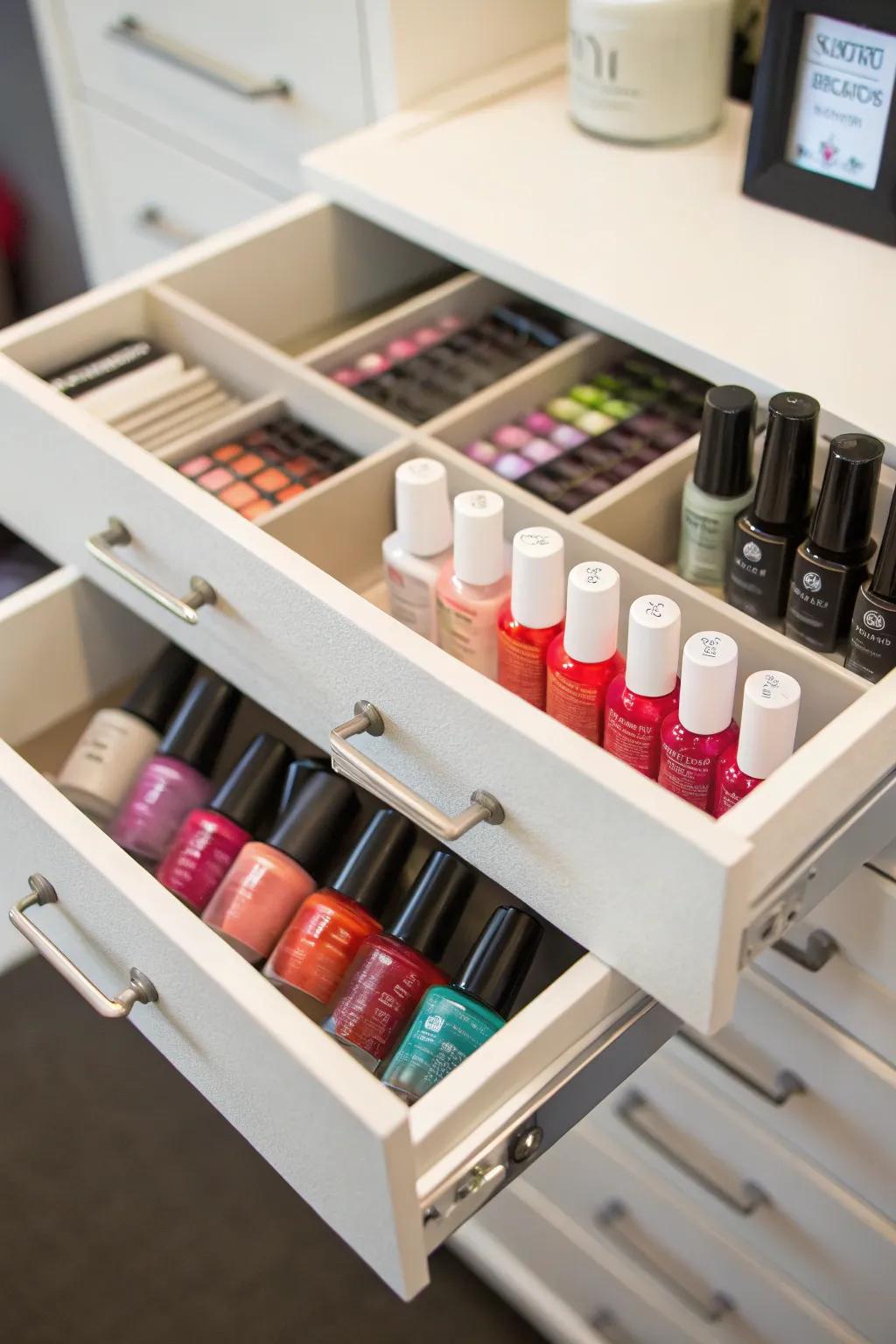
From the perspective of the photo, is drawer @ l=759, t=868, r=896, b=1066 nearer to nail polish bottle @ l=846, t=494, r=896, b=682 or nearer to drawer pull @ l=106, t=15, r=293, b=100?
nail polish bottle @ l=846, t=494, r=896, b=682

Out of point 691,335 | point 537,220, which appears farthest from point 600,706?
point 537,220

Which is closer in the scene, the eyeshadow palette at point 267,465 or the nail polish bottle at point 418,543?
the nail polish bottle at point 418,543

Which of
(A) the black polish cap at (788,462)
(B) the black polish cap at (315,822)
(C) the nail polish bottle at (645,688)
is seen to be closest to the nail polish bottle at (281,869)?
(B) the black polish cap at (315,822)

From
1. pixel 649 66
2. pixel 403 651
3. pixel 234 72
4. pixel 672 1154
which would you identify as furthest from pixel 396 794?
pixel 234 72

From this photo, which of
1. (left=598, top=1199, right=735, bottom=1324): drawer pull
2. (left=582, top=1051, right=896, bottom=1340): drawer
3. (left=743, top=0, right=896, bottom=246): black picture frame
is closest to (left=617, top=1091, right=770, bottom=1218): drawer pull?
(left=582, top=1051, right=896, bottom=1340): drawer

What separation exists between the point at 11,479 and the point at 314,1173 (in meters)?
0.56

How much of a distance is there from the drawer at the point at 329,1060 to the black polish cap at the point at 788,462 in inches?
10.7

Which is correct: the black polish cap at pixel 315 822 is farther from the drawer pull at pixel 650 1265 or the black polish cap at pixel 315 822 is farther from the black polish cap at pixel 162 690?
the drawer pull at pixel 650 1265

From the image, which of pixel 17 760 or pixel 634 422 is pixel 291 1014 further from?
pixel 634 422

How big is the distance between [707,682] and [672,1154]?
53 centimetres

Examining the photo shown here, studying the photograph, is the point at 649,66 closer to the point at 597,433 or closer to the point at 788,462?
the point at 597,433

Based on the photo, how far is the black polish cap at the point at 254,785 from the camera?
92 centimetres

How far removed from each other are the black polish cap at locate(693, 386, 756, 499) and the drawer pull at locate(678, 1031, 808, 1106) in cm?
40

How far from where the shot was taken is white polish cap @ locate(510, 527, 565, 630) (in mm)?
734
